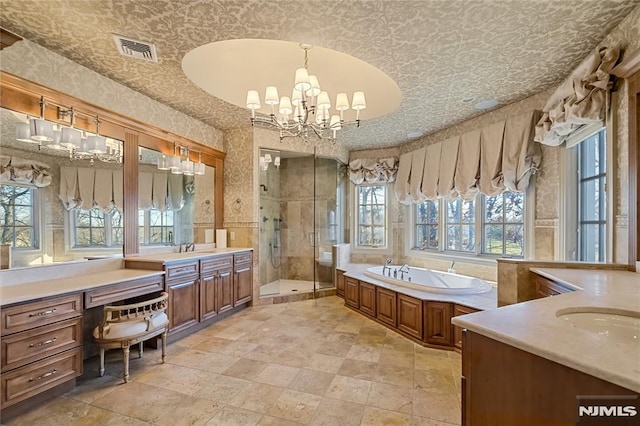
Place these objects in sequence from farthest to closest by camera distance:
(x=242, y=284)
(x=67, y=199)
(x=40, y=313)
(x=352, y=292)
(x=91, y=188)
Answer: (x=352, y=292) < (x=242, y=284) < (x=91, y=188) < (x=67, y=199) < (x=40, y=313)

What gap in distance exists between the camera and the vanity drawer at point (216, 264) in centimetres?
339

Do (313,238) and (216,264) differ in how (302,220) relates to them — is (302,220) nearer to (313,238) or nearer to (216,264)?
(313,238)

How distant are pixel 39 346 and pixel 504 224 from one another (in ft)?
15.8

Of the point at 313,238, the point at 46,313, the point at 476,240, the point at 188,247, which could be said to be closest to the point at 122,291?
the point at 46,313

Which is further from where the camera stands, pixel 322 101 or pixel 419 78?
pixel 419 78

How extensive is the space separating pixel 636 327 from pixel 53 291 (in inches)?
130

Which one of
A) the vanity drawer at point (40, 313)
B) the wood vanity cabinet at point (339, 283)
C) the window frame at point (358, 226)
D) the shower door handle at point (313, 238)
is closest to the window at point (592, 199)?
the window frame at point (358, 226)

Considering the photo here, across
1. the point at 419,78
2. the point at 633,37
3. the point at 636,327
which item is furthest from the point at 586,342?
the point at 419,78

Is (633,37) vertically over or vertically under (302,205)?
over

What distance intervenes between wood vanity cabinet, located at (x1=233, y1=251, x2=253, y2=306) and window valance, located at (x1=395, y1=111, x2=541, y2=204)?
9.17 feet

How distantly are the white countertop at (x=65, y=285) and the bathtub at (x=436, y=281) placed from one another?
274cm

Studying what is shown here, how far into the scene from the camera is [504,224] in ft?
12.3

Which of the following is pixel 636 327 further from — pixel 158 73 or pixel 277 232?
pixel 277 232

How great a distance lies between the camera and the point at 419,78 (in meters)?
2.71
